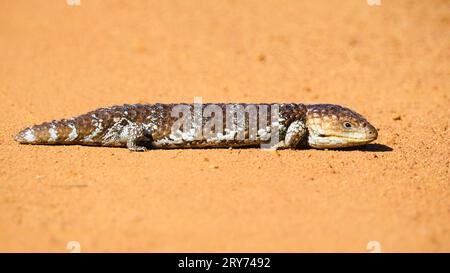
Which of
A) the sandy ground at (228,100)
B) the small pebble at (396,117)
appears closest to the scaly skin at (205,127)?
the sandy ground at (228,100)

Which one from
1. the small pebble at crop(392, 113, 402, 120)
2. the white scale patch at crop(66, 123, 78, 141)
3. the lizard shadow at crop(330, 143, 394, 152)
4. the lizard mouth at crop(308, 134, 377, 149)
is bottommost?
the lizard shadow at crop(330, 143, 394, 152)

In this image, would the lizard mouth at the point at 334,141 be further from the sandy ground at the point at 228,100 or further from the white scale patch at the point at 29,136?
the white scale patch at the point at 29,136

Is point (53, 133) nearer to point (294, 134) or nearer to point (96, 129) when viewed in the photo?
point (96, 129)

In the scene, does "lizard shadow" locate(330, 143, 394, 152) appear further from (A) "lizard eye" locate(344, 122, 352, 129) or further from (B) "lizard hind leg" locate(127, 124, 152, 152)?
(B) "lizard hind leg" locate(127, 124, 152, 152)

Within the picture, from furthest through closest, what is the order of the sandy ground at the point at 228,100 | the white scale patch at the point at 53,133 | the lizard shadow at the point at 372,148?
1. the lizard shadow at the point at 372,148
2. the white scale patch at the point at 53,133
3. the sandy ground at the point at 228,100

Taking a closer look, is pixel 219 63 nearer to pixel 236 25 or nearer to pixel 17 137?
pixel 236 25

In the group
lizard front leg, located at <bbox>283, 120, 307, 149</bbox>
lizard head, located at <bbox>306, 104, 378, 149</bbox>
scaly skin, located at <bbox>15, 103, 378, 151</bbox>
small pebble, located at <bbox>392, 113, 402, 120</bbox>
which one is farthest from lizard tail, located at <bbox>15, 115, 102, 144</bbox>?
→ small pebble, located at <bbox>392, 113, 402, 120</bbox>
